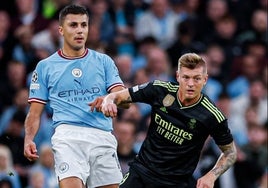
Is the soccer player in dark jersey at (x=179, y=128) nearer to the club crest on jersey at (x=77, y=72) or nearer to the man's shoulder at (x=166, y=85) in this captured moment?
the man's shoulder at (x=166, y=85)

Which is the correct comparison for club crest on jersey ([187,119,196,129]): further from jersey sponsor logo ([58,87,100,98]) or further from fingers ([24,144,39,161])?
fingers ([24,144,39,161])

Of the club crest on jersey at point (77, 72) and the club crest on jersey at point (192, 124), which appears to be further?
the club crest on jersey at point (77, 72)

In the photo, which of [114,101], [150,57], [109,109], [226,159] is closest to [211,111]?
[226,159]

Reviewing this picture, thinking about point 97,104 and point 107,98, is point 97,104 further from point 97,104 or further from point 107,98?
point 107,98

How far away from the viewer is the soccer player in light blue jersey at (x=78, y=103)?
424 inches

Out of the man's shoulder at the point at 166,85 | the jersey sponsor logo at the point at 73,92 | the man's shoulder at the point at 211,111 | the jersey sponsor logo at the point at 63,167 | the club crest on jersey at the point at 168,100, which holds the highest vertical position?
the man's shoulder at the point at 166,85

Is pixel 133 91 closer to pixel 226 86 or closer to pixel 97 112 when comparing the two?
pixel 97 112

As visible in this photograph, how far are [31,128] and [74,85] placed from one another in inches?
24.4

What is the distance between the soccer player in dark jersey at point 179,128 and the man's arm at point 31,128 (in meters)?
0.88

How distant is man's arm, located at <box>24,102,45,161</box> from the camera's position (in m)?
10.5

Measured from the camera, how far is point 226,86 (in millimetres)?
18188

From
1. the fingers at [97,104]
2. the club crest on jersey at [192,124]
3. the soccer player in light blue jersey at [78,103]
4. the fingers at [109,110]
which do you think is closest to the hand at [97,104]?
the fingers at [97,104]

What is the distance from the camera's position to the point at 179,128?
10.7m

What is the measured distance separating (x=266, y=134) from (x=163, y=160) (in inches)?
252
